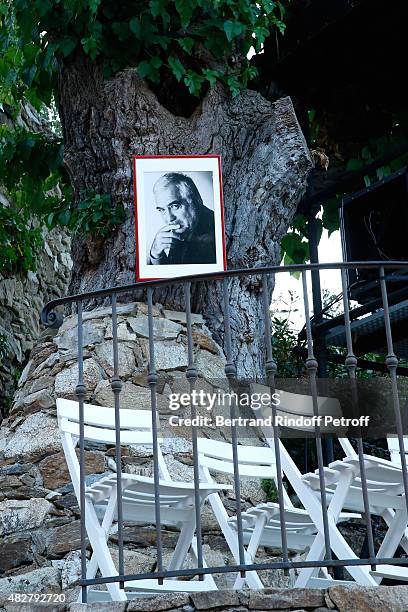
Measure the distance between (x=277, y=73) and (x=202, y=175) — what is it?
1619 mm

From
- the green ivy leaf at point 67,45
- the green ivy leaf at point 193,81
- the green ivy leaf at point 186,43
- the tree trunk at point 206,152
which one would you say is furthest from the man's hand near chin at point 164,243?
the green ivy leaf at point 67,45

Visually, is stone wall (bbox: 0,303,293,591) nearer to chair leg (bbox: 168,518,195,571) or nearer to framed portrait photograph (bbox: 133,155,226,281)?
framed portrait photograph (bbox: 133,155,226,281)

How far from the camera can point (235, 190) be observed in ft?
20.7

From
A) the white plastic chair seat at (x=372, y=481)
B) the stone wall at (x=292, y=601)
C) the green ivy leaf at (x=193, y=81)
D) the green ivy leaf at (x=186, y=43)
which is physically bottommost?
the stone wall at (x=292, y=601)

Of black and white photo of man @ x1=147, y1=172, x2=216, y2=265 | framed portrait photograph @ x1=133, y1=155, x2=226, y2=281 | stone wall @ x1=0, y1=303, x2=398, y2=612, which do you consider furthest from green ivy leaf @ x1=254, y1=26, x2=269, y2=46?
stone wall @ x1=0, y1=303, x2=398, y2=612

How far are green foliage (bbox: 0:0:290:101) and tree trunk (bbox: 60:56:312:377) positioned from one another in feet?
0.46

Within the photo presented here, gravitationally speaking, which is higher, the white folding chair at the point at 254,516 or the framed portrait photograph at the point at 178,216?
Answer: the framed portrait photograph at the point at 178,216

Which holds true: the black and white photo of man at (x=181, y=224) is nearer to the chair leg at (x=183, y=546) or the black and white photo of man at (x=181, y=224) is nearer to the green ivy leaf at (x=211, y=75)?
the green ivy leaf at (x=211, y=75)

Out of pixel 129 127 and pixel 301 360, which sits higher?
pixel 129 127

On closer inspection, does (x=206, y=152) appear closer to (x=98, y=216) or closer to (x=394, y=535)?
(x=98, y=216)

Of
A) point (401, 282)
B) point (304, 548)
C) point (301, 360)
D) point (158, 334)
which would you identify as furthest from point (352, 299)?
point (304, 548)

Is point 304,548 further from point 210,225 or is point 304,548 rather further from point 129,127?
point 129,127

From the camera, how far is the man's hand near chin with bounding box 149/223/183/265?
579 centimetres

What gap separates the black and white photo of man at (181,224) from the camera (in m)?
5.83
